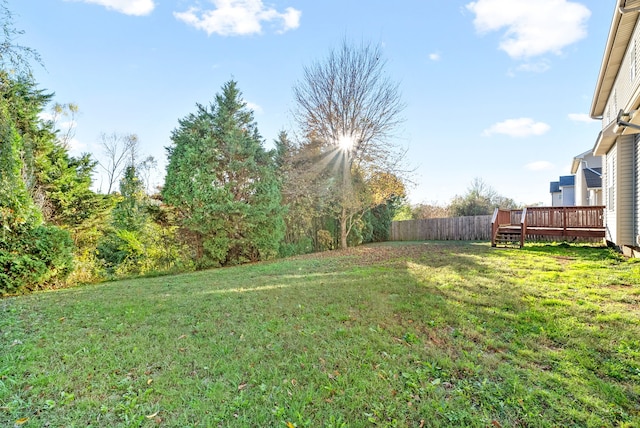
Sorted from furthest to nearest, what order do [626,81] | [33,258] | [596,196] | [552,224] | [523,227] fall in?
[596,196] < [552,224] < [523,227] < [626,81] < [33,258]

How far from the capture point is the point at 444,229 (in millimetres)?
17953

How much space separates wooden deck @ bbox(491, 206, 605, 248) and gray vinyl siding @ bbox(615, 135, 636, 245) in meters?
2.70

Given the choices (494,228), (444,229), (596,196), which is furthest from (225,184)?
(596,196)

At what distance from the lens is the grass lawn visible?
2.08 meters

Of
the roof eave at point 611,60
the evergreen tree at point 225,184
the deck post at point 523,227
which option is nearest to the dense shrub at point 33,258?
the evergreen tree at point 225,184

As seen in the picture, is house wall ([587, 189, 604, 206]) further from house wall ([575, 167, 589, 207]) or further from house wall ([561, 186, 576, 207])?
house wall ([561, 186, 576, 207])

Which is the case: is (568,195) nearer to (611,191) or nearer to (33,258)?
(611,191)

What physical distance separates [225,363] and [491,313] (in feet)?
11.0

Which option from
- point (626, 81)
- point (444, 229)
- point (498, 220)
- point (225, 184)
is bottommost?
point (444, 229)

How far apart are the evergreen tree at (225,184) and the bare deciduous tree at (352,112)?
3350 millimetres

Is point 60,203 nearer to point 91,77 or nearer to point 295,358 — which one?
point 91,77

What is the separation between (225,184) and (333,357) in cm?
855

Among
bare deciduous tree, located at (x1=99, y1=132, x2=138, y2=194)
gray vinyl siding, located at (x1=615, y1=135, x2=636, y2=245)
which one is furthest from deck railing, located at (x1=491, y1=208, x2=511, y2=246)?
bare deciduous tree, located at (x1=99, y1=132, x2=138, y2=194)

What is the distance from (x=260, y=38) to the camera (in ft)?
30.1
